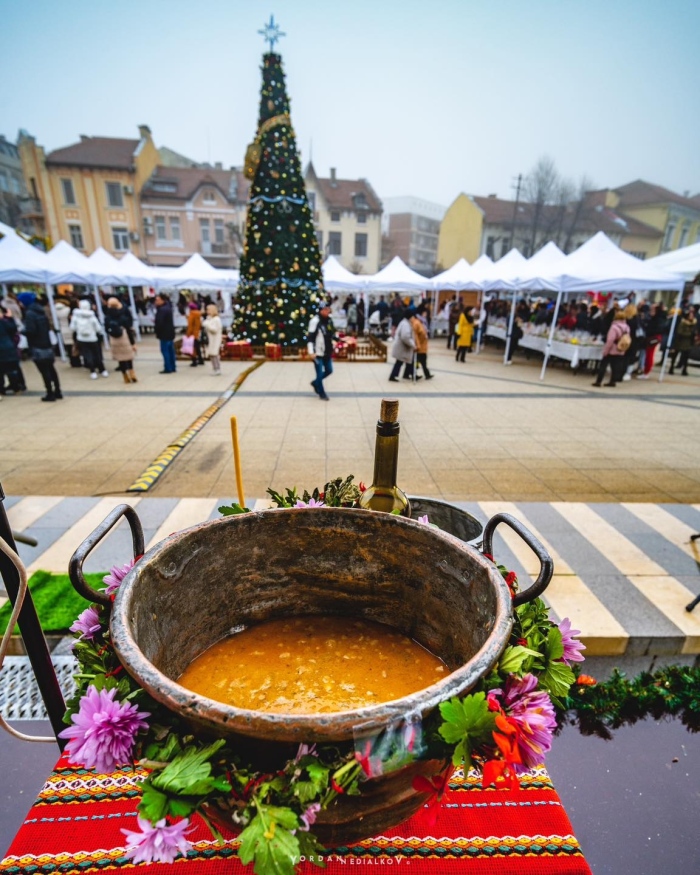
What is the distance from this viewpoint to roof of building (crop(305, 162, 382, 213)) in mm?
39969

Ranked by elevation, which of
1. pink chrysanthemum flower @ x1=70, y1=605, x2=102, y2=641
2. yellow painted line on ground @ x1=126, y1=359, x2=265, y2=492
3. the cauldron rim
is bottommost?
yellow painted line on ground @ x1=126, y1=359, x2=265, y2=492

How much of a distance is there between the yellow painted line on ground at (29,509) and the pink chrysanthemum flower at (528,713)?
13.3ft

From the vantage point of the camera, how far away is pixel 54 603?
9.25 feet

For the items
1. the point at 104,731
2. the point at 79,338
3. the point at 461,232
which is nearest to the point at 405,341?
the point at 79,338

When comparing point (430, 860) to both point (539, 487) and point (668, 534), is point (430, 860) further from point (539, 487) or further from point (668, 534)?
point (539, 487)

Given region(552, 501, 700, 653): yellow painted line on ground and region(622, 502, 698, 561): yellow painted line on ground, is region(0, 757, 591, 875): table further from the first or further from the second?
region(622, 502, 698, 561): yellow painted line on ground

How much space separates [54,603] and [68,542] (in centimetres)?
82

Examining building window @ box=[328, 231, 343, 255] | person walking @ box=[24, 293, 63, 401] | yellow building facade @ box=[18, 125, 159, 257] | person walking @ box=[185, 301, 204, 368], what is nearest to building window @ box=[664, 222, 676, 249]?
building window @ box=[328, 231, 343, 255]

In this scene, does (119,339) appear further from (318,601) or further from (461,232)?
(461,232)

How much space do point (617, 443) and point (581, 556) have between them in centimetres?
367

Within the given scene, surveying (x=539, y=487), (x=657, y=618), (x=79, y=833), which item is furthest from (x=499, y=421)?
(x=79, y=833)

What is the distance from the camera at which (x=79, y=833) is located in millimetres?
1387

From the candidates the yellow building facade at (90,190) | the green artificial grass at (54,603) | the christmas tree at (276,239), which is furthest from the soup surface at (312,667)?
the yellow building facade at (90,190)

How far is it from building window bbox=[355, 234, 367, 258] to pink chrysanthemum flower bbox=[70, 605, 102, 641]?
44.2m
